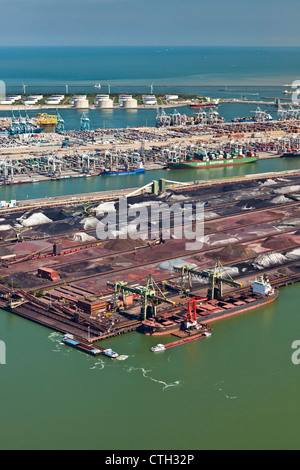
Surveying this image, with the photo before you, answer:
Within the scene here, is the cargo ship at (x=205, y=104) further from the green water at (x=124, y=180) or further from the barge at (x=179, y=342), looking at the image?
the barge at (x=179, y=342)

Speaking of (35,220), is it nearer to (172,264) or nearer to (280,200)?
(172,264)

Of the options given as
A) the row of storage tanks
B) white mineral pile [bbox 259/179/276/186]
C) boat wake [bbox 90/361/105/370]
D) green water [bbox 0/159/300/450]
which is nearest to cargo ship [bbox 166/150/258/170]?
white mineral pile [bbox 259/179/276/186]

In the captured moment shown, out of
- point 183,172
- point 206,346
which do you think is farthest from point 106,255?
point 183,172

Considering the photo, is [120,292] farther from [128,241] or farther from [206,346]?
[128,241]

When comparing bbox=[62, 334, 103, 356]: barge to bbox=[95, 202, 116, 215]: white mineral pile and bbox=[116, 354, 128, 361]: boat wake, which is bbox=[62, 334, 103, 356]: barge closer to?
bbox=[116, 354, 128, 361]: boat wake

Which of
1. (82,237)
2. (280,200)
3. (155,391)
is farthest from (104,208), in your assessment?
(155,391)
